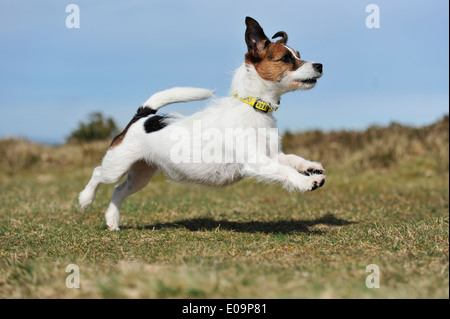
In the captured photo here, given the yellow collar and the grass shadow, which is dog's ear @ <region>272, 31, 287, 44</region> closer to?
the yellow collar

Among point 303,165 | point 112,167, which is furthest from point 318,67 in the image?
point 112,167

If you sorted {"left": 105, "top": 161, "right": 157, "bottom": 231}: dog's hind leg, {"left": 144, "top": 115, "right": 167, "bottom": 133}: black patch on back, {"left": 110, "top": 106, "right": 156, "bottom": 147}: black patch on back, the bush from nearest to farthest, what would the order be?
1. {"left": 144, "top": 115, "right": 167, "bottom": 133}: black patch on back
2. {"left": 110, "top": 106, "right": 156, "bottom": 147}: black patch on back
3. {"left": 105, "top": 161, "right": 157, "bottom": 231}: dog's hind leg
4. the bush

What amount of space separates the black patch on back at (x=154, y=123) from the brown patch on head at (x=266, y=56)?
48.7 inches

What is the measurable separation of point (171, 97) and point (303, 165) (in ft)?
6.53

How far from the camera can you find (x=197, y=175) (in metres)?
5.49

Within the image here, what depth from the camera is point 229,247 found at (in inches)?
188

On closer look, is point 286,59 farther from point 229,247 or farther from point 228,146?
point 229,247

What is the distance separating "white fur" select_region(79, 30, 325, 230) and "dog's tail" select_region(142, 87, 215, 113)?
1 cm

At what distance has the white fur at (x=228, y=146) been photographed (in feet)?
16.3

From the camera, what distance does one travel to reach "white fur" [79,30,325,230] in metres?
4.98

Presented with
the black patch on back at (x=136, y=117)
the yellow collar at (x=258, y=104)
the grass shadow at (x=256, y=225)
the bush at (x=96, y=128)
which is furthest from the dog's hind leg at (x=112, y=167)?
the bush at (x=96, y=128)

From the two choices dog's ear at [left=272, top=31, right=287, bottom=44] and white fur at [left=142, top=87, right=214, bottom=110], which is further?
white fur at [left=142, top=87, right=214, bottom=110]

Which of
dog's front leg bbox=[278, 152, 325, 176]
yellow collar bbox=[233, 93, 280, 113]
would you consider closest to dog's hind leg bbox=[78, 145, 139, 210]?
yellow collar bbox=[233, 93, 280, 113]
